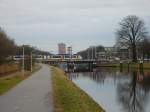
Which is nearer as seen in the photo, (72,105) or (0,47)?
(72,105)

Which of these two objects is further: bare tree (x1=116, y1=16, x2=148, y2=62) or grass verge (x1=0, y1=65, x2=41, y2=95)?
bare tree (x1=116, y1=16, x2=148, y2=62)

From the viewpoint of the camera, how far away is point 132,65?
382 ft

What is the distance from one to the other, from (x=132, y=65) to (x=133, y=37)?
28.7ft

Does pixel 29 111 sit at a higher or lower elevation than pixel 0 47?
lower

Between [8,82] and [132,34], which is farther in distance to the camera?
[132,34]

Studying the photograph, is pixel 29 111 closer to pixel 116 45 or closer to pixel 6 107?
pixel 6 107

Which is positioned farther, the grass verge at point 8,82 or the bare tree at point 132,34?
the bare tree at point 132,34

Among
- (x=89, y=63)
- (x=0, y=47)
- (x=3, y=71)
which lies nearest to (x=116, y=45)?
(x=89, y=63)

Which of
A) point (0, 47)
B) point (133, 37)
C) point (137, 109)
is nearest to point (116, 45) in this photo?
point (133, 37)

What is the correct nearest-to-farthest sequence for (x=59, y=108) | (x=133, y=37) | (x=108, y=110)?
1. (x=59, y=108)
2. (x=108, y=110)
3. (x=133, y=37)

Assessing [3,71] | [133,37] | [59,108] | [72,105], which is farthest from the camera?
[133,37]

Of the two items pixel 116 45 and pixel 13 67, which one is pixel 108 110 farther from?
pixel 116 45

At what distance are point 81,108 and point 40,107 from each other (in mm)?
2423

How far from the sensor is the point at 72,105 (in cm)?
2219
